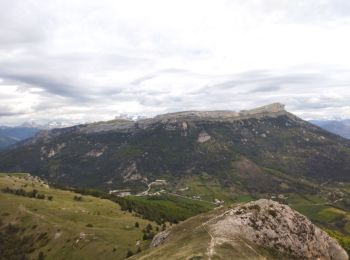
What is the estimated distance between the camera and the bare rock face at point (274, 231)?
7438 centimetres

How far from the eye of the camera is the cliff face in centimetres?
6650

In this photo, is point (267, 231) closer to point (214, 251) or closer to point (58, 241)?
point (214, 251)

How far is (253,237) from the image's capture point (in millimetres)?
74312

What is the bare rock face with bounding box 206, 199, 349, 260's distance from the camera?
74375mm

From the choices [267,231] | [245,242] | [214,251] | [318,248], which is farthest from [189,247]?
[318,248]

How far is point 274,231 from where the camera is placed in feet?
253

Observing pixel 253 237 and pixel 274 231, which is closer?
pixel 253 237

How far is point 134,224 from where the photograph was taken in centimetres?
18925

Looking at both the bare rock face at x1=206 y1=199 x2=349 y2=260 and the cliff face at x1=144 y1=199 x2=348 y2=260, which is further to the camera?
the bare rock face at x1=206 y1=199 x2=349 y2=260

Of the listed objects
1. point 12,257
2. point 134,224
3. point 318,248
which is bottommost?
point 12,257

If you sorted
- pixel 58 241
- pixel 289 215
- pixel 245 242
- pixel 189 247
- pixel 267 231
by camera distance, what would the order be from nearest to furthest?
pixel 189 247 < pixel 245 242 < pixel 267 231 < pixel 289 215 < pixel 58 241

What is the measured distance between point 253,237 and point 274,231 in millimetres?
5340

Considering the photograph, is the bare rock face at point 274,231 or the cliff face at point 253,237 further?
the bare rock face at point 274,231

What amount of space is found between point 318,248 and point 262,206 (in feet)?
43.2
